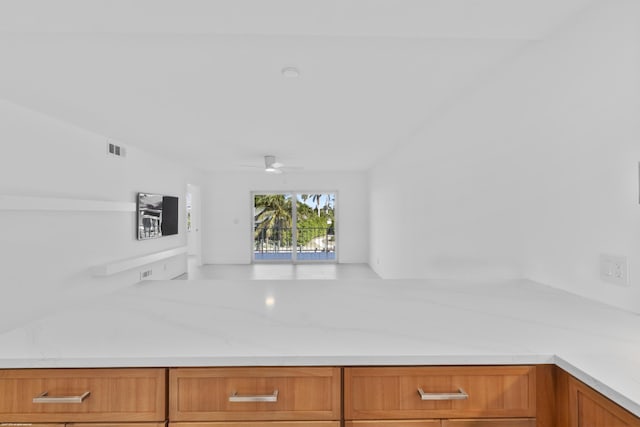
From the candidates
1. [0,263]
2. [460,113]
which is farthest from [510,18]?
[0,263]

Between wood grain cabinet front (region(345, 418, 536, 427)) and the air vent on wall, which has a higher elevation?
the air vent on wall

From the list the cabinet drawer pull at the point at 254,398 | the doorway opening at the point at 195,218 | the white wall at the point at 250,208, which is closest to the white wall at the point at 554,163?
the cabinet drawer pull at the point at 254,398

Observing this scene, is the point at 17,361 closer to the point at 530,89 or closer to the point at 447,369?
the point at 447,369

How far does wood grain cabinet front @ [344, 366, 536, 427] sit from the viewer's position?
0.94 m

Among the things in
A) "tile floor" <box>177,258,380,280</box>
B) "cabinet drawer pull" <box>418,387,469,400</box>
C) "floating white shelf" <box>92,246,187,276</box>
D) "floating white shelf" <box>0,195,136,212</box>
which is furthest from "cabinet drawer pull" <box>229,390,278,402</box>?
"tile floor" <box>177,258,380,280</box>

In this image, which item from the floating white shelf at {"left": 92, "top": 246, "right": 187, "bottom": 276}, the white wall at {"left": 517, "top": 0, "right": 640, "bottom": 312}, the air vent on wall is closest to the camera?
the white wall at {"left": 517, "top": 0, "right": 640, "bottom": 312}

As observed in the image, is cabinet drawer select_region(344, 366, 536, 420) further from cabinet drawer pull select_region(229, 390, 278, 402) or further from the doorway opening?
the doorway opening

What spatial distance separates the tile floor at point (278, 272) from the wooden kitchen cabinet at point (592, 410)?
5697 mm

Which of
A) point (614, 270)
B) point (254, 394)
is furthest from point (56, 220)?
point (614, 270)

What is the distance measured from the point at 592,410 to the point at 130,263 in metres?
5.13

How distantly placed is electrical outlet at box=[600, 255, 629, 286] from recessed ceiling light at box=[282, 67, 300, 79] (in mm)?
2068

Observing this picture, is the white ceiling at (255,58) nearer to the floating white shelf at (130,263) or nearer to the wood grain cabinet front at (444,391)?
the wood grain cabinet front at (444,391)

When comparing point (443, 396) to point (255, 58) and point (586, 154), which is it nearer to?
point (586, 154)

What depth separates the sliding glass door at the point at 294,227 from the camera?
8.48 metres
